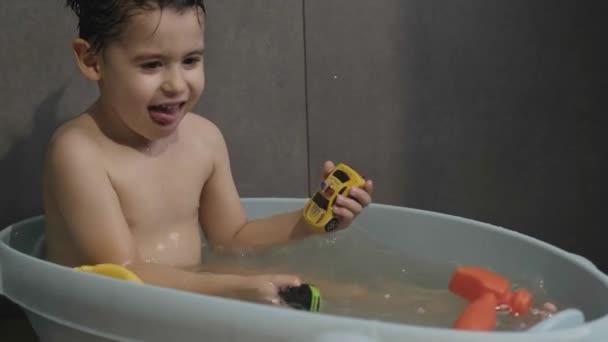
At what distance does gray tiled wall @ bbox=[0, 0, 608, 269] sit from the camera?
1133 millimetres

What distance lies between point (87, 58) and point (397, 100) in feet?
1.66

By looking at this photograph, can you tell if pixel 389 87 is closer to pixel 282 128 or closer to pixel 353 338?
pixel 282 128

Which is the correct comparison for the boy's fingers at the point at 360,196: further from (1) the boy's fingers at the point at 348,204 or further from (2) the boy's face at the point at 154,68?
(2) the boy's face at the point at 154,68

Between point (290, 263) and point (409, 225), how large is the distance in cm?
17

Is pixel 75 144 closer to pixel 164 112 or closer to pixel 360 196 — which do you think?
pixel 164 112

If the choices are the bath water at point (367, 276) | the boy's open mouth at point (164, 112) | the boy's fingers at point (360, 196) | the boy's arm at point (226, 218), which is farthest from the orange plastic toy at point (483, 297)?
the boy's open mouth at point (164, 112)

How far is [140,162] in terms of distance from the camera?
93 centimetres

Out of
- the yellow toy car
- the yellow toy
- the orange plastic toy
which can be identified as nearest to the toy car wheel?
the yellow toy car

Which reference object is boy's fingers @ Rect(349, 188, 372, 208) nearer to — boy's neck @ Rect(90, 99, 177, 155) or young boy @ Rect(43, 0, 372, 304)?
young boy @ Rect(43, 0, 372, 304)

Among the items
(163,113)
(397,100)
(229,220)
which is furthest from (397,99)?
(163,113)

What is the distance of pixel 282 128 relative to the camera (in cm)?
121

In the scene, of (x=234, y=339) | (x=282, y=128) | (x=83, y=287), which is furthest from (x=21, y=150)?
(x=234, y=339)

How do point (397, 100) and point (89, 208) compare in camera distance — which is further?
point (397, 100)

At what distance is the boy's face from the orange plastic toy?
0.34 m
